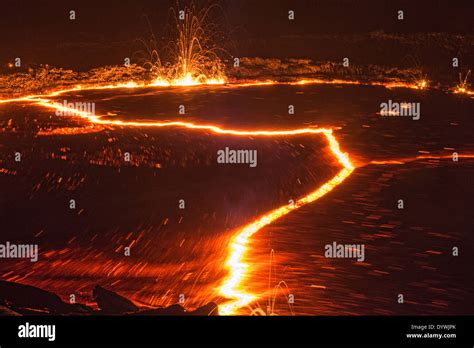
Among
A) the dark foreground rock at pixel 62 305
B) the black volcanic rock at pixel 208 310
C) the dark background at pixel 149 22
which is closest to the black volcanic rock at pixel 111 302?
the dark foreground rock at pixel 62 305

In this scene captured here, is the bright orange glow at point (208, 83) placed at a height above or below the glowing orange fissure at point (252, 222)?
above

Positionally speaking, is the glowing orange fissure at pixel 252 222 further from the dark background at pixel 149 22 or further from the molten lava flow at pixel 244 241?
the dark background at pixel 149 22

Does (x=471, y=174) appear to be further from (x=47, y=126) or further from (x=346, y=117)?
(x=47, y=126)

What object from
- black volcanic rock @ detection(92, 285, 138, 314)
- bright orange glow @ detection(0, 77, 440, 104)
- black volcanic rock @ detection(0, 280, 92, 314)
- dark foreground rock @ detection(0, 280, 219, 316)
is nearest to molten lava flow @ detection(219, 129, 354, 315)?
dark foreground rock @ detection(0, 280, 219, 316)

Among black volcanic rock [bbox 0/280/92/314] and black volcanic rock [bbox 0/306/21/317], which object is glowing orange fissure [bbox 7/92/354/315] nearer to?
black volcanic rock [bbox 0/280/92/314]

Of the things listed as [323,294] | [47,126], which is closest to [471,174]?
[323,294]

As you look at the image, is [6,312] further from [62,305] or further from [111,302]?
[111,302]

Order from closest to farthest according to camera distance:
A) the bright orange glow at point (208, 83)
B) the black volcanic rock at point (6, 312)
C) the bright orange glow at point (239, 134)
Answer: the black volcanic rock at point (6, 312)
the bright orange glow at point (239, 134)
the bright orange glow at point (208, 83)
